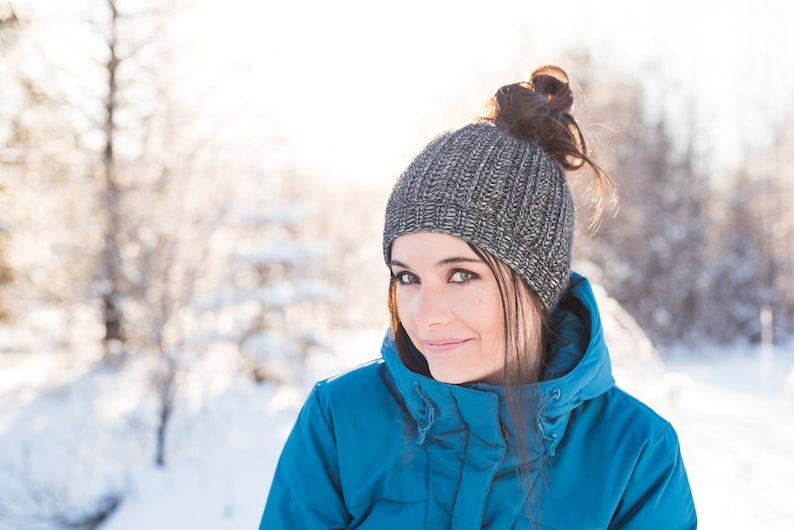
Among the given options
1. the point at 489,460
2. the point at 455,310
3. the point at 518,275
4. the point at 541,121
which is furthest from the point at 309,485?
the point at 541,121

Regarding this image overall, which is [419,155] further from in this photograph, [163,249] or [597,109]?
[597,109]

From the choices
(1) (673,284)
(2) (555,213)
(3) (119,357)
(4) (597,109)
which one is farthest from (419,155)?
(1) (673,284)

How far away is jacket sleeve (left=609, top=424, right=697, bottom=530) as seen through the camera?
4.25 ft

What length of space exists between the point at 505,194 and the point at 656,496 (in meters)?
0.79

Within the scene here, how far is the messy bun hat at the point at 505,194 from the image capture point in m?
1.36

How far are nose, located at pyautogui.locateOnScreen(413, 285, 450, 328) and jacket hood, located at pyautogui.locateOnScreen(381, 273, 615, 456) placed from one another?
0.43 ft

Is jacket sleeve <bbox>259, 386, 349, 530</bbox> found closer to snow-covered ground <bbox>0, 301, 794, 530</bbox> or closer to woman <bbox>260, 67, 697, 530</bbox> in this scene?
woman <bbox>260, 67, 697, 530</bbox>

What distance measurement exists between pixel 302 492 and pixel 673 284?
35.8 feet

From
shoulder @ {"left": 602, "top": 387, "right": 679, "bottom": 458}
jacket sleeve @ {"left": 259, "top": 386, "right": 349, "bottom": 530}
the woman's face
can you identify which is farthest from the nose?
shoulder @ {"left": 602, "top": 387, "right": 679, "bottom": 458}

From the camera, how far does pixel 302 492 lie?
1389 millimetres

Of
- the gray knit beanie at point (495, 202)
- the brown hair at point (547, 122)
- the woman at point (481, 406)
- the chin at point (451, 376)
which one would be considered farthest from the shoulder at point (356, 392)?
the brown hair at point (547, 122)

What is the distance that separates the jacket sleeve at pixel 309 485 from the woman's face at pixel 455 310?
0.36 m

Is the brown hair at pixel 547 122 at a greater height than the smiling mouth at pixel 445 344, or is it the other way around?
the brown hair at pixel 547 122

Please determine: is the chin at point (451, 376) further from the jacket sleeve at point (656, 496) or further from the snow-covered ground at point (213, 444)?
the snow-covered ground at point (213, 444)
